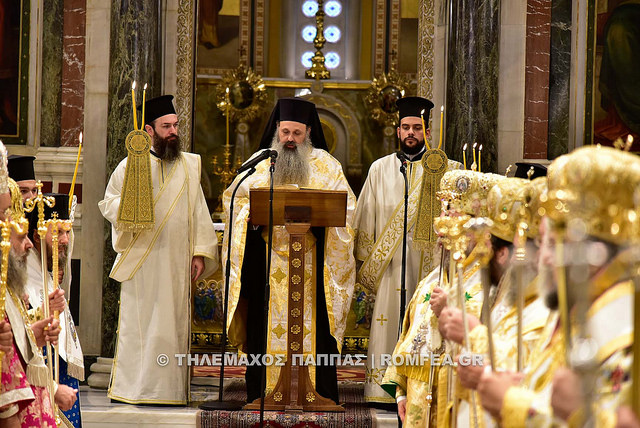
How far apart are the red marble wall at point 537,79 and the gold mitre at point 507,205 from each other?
5.29 meters

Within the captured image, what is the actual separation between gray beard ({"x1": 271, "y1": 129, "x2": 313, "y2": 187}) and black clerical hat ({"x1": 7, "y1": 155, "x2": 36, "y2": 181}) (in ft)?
6.53

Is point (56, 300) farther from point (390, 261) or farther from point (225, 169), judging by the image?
point (225, 169)

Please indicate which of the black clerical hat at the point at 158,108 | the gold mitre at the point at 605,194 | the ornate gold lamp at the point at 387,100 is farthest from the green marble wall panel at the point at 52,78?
the gold mitre at the point at 605,194

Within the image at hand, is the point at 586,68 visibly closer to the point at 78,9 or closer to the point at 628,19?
the point at 628,19

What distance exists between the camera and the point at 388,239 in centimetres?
746

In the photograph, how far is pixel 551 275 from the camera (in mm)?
2688

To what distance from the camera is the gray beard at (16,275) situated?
4.09 m

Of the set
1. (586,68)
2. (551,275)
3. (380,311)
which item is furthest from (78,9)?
(551,275)

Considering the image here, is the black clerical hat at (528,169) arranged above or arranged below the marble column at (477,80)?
below

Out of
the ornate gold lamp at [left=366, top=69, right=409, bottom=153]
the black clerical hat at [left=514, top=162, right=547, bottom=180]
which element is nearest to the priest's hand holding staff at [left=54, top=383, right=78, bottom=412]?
the black clerical hat at [left=514, top=162, right=547, bottom=180]

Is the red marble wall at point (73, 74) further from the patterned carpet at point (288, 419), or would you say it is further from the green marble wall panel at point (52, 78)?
the patterned carpet at point (288, 419)

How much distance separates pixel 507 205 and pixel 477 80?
4.97 m

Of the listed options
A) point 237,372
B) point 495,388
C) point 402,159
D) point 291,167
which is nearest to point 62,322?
point 291,167

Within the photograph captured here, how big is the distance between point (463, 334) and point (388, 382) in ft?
5.58
